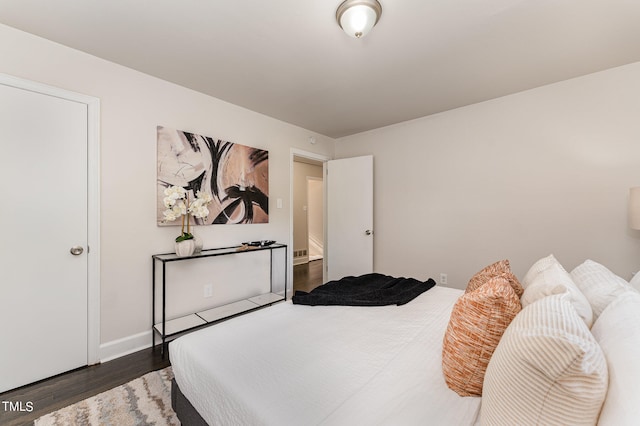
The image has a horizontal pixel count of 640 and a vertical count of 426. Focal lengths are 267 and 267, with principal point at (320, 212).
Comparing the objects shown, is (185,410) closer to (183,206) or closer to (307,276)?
(183,206)

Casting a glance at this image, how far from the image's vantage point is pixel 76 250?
6.61ft

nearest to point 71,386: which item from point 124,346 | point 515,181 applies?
point 124,346

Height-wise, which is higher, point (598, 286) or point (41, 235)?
point (41, 235)

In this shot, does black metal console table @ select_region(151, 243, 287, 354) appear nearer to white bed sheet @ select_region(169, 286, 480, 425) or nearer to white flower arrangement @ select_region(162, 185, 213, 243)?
white flower arrangement @ select_region(162, 185, 213, 243)

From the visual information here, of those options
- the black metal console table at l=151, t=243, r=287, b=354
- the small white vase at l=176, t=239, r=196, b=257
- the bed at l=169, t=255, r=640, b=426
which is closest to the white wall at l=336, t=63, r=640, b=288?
the bed at l=169, t=255, r=640, b=426

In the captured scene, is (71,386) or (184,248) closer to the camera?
(71,386)

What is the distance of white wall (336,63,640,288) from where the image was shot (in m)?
2.30

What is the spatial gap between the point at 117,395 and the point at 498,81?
154 inches

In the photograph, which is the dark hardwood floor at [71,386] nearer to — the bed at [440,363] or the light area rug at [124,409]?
the light area rug at [124,409]

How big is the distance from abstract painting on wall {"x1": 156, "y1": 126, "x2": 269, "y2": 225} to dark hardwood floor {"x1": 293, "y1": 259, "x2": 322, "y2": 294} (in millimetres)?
1593

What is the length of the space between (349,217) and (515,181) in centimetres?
205

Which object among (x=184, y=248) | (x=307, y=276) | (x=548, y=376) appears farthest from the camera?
(x=307, y=276)

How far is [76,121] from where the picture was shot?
2.02 m

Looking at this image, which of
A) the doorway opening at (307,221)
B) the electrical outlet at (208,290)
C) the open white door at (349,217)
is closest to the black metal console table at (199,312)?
the electrical outlet at (208,290)
